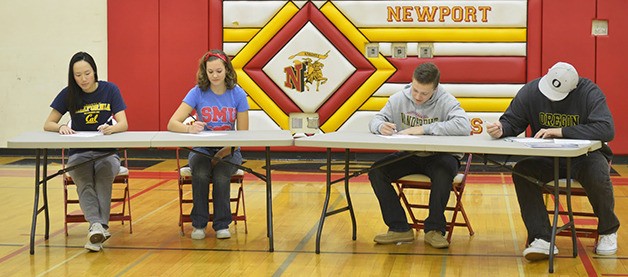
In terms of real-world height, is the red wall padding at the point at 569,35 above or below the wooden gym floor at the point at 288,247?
above

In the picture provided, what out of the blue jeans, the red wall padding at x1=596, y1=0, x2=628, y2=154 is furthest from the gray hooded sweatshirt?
the red wall padding at x1=596, y1=0, x2=628, y2=154

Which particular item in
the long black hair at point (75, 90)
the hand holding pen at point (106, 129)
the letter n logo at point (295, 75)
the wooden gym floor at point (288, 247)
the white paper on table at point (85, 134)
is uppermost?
the letter n logo at point (295, 75)

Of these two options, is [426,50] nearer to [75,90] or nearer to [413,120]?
[413,120]

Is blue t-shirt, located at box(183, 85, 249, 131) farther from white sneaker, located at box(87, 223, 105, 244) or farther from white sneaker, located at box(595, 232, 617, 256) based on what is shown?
white sneaker, located at box(595, 232, 617, 256)

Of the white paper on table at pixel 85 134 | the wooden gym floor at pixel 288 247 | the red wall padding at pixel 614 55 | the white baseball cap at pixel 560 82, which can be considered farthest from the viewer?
the red wall padding at pixel 614 55

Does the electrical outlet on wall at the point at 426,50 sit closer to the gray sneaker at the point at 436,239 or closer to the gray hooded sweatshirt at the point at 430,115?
the gray hooded sweatshirt at the point at 430,115

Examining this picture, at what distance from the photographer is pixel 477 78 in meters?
9.35

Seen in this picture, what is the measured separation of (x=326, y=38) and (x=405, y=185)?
3.94 m

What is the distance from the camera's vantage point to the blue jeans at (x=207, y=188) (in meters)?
5.75

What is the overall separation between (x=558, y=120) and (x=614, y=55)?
4.20m

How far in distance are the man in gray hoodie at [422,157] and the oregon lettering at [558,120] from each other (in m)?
0.44

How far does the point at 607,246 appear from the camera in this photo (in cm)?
530

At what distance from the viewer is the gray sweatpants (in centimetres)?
558

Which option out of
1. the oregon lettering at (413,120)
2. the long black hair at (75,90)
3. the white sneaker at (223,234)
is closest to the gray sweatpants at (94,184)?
the long black hair at (75,90)
